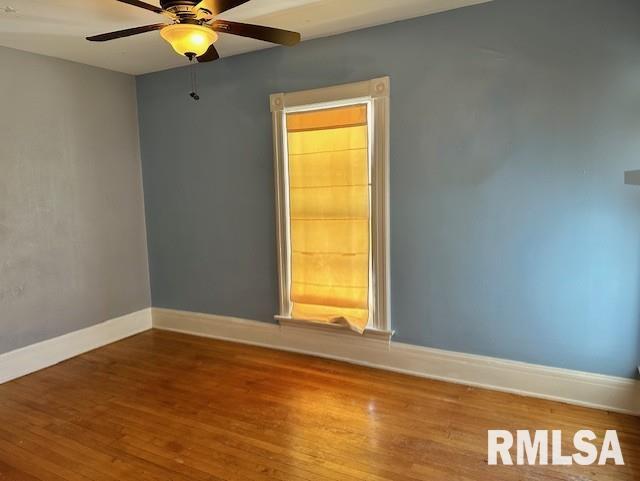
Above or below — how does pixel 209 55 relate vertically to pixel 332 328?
above

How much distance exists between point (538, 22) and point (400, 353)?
244 centimetres

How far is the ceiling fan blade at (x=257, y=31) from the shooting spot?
2172 mm

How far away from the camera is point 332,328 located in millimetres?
3525

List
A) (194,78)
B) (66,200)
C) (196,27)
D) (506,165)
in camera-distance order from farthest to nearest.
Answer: (194,78) < (66,200) < (506,165) < (196,27)

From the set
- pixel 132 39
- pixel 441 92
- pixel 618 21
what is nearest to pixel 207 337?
pixel 132 39

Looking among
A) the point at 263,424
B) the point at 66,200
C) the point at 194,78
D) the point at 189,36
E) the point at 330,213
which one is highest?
the point at 194,78

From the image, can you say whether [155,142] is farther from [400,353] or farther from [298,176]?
[400,353]

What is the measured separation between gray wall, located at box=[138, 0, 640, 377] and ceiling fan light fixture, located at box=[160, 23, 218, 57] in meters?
1.20

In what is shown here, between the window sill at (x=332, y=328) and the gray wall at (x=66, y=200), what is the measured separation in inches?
67.9

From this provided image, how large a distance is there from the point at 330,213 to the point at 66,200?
2323mm

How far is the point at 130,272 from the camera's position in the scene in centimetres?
430

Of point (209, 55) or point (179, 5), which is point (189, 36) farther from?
point (209, 55)

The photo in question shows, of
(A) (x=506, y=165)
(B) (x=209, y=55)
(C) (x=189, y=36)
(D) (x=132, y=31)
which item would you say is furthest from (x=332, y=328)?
(D) (x=132, y=31)

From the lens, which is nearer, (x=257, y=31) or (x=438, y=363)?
(x=257, y=31)
